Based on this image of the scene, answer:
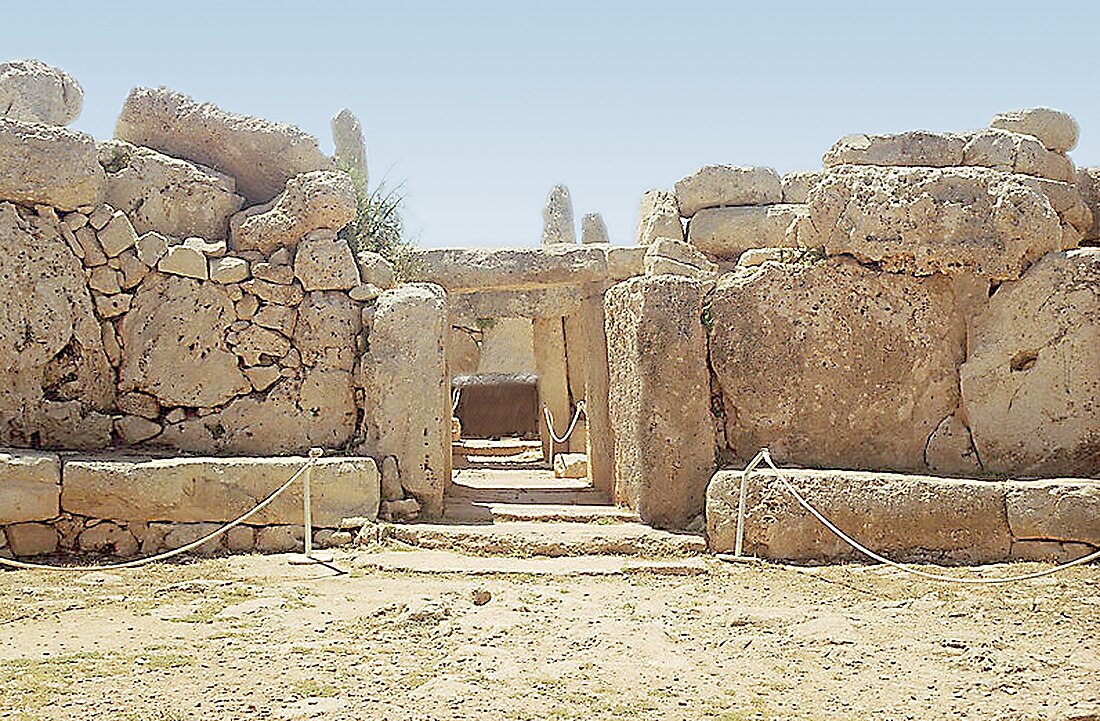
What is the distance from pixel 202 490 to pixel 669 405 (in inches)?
121

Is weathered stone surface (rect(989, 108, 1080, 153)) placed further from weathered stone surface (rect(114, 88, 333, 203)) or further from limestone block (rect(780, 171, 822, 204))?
weathered stone surface (rect(114, 88, 333, 203))

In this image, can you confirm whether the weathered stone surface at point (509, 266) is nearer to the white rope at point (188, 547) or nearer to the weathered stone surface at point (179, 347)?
the weathered stone surface at point (179, 347)

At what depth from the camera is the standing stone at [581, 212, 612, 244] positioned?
1817 centimetres

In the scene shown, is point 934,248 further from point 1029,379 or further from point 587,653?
point 587,653

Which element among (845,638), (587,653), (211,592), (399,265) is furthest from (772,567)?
(399,265)

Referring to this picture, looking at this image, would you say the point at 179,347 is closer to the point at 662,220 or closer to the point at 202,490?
the point at 202,490

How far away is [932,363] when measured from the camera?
7.48 m

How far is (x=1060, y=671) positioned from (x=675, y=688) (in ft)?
4.93

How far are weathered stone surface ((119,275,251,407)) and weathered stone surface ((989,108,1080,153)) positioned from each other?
6.18 m

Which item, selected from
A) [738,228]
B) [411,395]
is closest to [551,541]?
[411,395]

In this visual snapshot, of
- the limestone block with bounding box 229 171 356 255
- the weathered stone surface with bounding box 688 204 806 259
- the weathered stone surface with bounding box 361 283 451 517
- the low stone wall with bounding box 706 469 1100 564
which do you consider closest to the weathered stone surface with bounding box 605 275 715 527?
the low stone wall with bounding box 706 469 1100 564

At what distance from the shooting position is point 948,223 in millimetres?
7348

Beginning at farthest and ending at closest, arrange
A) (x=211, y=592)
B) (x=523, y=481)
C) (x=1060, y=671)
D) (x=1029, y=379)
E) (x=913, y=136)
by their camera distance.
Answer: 1. (x=523, y=481)
2. (x=913, y=136)
3. (x=1029, y=379)
4. (x=211, y=592)
5. (x=1060, y=671)

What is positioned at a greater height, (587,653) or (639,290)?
(639,290)
